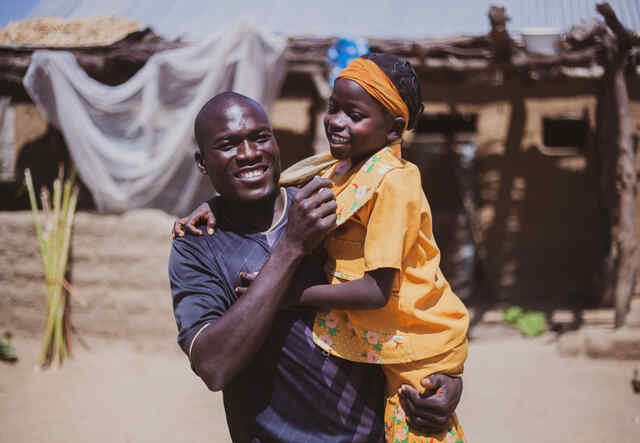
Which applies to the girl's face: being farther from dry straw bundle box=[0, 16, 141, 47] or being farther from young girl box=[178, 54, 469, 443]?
dry straw bundle box=[0, 16, 141, 47]

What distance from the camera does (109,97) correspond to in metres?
5.34

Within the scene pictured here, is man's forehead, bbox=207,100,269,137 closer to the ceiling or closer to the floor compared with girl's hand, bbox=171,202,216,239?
closer to the ceiling

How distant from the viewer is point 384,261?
4.52 feet

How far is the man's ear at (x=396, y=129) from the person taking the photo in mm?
1629

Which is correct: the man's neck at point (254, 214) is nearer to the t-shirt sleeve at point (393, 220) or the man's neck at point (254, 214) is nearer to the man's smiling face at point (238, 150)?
the man's smiling face at point (238, 150)

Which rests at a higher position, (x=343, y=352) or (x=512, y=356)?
(x=343, y=352)

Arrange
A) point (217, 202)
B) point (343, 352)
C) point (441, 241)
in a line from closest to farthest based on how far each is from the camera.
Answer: point (343, 352) < point (217, 202) < point (441, 241)

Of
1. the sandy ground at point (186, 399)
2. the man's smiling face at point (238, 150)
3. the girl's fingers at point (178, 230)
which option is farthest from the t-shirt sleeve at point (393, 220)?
the sandy ground at point (186, 399)

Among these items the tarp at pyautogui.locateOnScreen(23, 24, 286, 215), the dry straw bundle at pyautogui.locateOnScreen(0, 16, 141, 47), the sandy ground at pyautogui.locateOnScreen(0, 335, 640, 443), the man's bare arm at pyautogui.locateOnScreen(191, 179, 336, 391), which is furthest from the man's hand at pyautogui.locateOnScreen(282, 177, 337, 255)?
the dry straw bundle at pyautogui.locateOnScreen(0, 16, 141, 47)

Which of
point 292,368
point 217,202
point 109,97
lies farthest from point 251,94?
point 292,368

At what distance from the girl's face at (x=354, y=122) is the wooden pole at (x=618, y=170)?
553 centimetres

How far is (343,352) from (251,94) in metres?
4.08

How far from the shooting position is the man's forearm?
1.31m

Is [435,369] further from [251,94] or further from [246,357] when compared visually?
[251,94]
